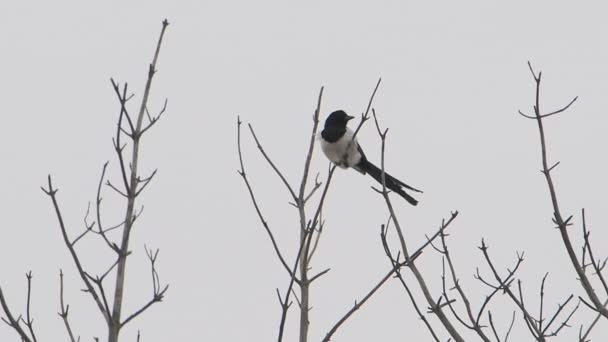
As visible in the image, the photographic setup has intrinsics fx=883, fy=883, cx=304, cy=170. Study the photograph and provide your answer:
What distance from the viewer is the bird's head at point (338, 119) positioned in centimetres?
787

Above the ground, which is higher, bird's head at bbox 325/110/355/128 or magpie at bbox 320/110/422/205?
bird's head at bbox 325/110/355/128

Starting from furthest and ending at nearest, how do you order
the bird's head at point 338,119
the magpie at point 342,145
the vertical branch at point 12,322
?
the bird's head at point 338,119
the magpie at point 342,145
the vertical branch at point 12,322

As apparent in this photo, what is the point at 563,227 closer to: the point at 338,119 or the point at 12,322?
the point at 12,322

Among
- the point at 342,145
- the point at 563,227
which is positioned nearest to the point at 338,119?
the point at 342,145

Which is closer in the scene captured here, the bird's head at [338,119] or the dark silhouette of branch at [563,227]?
the dark silhouette of branch at [563,227]

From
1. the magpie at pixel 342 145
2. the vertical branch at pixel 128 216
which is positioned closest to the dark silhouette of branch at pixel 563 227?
the vertical branch at pixel 128 216

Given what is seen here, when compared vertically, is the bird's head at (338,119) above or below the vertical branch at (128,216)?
above

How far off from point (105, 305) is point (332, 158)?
5196 millimetres

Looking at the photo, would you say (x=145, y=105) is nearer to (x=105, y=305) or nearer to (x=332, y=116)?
(x=105, y=305)

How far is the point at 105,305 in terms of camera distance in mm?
2604

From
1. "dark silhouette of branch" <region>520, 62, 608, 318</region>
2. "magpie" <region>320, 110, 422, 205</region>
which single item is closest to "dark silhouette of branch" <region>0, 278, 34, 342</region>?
"dark silhouette of branch" <region>520, 62, 608, 318</region>

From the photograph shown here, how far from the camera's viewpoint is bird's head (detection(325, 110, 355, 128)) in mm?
7871

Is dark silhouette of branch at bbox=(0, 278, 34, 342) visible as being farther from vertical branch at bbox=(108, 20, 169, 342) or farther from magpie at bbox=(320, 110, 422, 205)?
magpie at bbox=(320, 110, 422, 205)

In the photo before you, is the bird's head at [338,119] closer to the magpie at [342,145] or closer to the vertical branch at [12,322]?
the magpie at [342,145]
